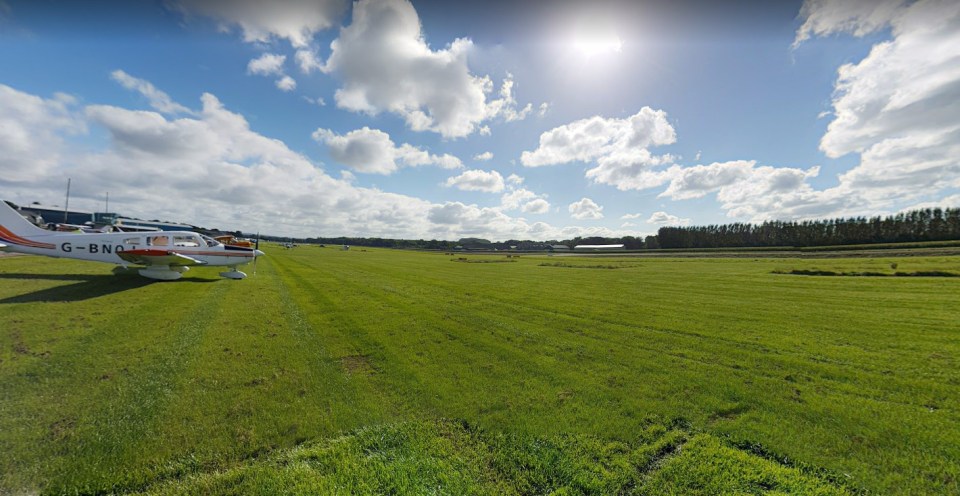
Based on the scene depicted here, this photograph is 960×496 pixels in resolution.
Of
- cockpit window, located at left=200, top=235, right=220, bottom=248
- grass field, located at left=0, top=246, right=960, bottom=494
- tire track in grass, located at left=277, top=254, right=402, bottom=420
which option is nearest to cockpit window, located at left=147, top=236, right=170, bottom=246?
cockpit window, located at left=200, top=235, right=220, bottom=248

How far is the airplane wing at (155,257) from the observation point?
49.0 ft

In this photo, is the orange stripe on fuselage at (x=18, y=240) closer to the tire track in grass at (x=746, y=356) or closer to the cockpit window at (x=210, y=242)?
the cockpit window at (x=210, y=242)

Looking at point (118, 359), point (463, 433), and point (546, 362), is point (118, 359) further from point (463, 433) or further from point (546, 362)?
point (546, 362)

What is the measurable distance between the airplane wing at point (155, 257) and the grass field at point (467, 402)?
4218mm

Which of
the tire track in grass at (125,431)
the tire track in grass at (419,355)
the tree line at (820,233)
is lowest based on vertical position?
the tire track in grass at (125,431)

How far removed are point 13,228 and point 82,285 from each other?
27.3 feet

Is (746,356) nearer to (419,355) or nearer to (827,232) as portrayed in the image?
(419,355)

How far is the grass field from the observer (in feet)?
12.1

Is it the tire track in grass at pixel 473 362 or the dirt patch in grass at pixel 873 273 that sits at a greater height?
the dirt patch in grass at pixel 873 273

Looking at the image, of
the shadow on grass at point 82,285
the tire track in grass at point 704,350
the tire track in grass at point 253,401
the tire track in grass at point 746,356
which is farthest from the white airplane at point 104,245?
the tire track in grass at point 746,356

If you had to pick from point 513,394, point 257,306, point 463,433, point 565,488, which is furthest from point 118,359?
point 565,488

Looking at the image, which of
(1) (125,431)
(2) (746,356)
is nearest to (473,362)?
(1) (125,431)

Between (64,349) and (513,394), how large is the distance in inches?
373

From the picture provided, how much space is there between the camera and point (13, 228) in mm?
16453
